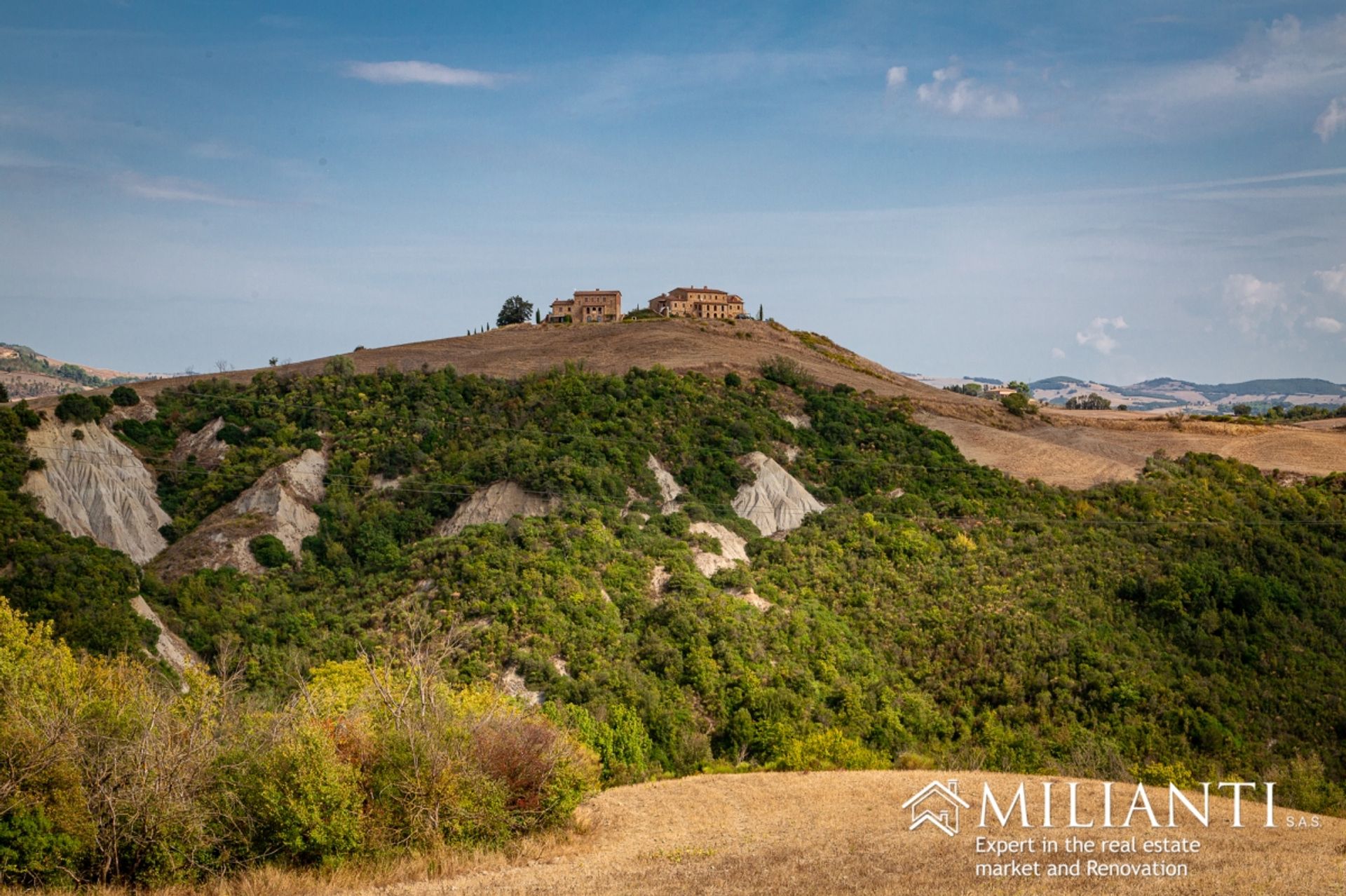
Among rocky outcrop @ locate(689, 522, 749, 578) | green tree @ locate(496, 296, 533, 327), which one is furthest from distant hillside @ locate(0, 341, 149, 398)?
rocky outcrop @ locate(689, 522, 749, 578)

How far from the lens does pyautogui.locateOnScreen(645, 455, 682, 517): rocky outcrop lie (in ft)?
175

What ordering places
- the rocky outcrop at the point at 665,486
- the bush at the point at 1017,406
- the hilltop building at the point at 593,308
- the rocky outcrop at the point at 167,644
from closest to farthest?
the rocky outcrop at the point at 167,644 < the rocky outcrop at the point at 665,486 < the bush at the point at 1017,406 < the hilltop building at the point at 593,308

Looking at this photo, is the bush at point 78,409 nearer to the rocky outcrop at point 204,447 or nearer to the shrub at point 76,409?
the shrub at point 76,409

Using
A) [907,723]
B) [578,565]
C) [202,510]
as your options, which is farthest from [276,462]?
[907,723]

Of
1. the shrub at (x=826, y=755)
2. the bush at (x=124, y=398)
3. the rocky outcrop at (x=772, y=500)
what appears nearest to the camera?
the shrub at (x=826, y=755)

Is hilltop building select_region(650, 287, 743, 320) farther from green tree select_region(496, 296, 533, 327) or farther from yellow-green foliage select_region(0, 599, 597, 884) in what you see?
yellow-green foliage select_region(0, 599, 597, 884)

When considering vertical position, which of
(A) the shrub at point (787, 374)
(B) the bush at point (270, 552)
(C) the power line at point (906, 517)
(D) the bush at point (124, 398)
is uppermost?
(A) the shrub at point (787, 374)

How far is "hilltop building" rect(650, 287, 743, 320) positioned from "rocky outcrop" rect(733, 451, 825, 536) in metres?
52.6

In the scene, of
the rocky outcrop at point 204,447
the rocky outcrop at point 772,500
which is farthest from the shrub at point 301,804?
the rocky outcrop at point 204,447

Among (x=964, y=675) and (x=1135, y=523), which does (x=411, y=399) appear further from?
(x=1135, y=523)

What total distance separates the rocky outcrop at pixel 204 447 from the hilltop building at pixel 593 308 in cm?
5177

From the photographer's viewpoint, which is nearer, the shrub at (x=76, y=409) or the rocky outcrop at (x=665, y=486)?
the shrub at (x=76, y=409)

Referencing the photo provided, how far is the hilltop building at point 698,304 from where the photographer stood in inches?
4333

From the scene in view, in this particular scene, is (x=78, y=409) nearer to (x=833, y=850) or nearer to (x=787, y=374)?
(x=787, y=374)
